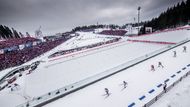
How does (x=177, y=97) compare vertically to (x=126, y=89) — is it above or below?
above

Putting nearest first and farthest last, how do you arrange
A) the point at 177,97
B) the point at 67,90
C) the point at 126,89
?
the point at 177,97
the point at 126,89
the point at 67,90

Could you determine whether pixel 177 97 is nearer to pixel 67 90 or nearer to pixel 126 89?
pixel 126 89

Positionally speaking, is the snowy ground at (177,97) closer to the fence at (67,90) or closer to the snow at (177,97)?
the snow at (177,97)

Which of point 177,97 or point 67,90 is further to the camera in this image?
point 67,90

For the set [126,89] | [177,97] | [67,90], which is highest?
[177,97]

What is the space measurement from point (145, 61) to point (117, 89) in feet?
25.5

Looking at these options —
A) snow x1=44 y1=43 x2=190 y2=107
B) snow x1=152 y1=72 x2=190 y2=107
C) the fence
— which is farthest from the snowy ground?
the fence

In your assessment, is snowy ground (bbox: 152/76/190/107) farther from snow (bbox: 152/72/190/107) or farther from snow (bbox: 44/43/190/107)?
snow (bbox: 44/43/190/107)

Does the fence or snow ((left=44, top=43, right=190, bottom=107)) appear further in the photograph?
the fence

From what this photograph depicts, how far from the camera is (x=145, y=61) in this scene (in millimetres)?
16328

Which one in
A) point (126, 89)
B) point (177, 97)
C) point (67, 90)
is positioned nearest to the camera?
point (177, 97)

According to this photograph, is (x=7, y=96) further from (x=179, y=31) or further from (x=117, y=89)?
(x=179, y=31)

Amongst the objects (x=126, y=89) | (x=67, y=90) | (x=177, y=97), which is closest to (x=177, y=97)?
(x=177, y=97)

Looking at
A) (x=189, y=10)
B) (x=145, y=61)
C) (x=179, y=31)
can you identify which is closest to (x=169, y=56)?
(x=145, y=61)
